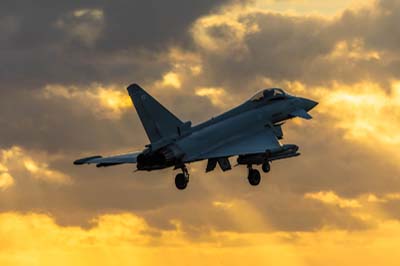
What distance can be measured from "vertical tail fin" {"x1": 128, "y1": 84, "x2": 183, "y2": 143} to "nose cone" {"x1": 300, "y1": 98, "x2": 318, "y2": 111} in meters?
12.3

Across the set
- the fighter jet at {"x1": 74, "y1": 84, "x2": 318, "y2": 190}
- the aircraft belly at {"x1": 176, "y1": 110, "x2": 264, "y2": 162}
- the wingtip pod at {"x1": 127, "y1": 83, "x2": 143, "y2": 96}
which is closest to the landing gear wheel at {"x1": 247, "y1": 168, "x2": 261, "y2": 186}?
the fighter jet at {"x1": 74, "y1": 84, "x2": 318, "y2": 190}

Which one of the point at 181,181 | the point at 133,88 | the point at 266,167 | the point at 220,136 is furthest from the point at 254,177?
the point at 133,88

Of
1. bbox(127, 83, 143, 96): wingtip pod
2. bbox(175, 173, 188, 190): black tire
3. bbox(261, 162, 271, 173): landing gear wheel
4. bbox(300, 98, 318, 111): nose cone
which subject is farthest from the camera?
bbox(300, 98, 318, 111): nose cone

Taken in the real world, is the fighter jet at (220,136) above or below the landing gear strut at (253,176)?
above

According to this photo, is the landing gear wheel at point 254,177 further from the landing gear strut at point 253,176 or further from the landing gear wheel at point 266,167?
the landing gear wheel at point 266,167

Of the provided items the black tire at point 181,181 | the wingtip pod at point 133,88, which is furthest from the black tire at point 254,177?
the wingtip pod at point 133,88

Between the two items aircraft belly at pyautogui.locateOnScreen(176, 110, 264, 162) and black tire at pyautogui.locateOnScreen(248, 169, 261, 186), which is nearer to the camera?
aircraft belly at pyautogui.locateOnScreen(176, 110, 264, 162)

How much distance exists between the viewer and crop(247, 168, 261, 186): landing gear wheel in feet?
252

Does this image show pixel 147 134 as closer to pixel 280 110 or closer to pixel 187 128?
pixel 187 128

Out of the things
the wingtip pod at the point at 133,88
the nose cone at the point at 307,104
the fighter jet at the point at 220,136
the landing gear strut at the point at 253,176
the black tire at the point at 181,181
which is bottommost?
the black tire at the point at 181,181

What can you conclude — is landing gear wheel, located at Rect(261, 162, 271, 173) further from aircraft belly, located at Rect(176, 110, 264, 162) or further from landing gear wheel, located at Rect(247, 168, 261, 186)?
aircraft belly, located at Rect(176, 110, 264, 162)

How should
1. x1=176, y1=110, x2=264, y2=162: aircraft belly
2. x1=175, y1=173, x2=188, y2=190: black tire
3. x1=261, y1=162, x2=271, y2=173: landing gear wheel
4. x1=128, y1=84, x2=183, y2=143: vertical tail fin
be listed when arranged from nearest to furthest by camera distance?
1. x1=128, y1=84, x2=183, y2=143: vertical tail fin
2. x1=176, y1=110, x2=264, y2=162: aircraft belly
3. x1=175, y1=173, x2=188, y2=190: black tire
4. x1=261, y1=162, x2=271, y2=173: landing gear wheel

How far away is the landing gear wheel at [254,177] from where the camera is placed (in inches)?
3029

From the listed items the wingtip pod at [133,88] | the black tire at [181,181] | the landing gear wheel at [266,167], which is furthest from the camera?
the landing gear wheel at [266,167]
